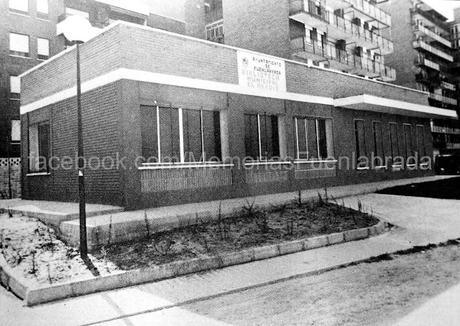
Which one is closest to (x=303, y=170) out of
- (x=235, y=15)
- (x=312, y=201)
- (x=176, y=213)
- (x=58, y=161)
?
(x=312, y=201)

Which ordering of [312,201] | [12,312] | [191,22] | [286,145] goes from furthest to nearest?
→ [191,22] < [286,145] < [312,201] < [12,312]

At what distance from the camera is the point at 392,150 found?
21266 millimetres

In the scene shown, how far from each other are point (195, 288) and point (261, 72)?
33.0 feet

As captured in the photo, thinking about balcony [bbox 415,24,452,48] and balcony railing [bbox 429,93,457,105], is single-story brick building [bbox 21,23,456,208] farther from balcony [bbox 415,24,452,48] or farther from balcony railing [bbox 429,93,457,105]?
balcony railing [bbox 429,93,457,105]

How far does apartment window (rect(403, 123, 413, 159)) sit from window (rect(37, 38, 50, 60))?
2626 cm

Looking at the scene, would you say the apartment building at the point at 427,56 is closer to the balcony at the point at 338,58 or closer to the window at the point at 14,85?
the balcony at the point at 338,58

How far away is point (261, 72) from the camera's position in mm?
14211

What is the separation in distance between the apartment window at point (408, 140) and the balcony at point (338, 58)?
805 cm

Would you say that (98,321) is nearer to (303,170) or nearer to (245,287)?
(245,287)

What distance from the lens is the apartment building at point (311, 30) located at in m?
25.1

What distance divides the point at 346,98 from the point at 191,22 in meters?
23.3

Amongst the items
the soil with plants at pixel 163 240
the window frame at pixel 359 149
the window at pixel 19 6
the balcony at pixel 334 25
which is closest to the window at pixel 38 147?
the soil with plants at pixel 163 240

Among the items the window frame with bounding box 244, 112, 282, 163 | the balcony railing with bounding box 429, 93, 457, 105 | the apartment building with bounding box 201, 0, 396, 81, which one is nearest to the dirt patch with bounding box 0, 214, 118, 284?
the window frame with bounding box 244, 112, 282, 163

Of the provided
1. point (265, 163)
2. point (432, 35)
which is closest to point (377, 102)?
point (265, 163)
